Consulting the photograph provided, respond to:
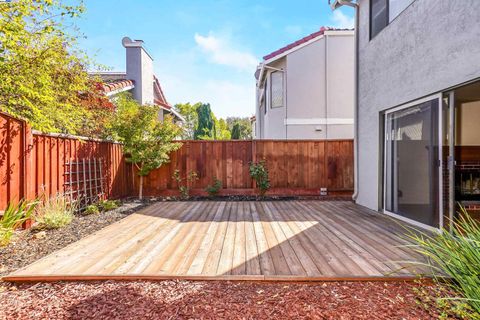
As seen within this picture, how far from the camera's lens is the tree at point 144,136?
251 inches

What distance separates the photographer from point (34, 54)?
12.1ft

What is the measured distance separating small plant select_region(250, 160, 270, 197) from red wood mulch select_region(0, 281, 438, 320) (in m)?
4.78

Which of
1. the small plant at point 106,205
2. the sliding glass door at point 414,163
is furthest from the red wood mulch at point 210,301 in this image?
the small plant at point 106,205

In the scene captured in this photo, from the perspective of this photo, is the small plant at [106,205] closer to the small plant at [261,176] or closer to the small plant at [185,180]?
Answer: the small plant at [185,180]

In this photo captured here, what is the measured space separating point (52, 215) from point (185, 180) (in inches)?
147

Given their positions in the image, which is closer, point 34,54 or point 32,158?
point 34,54

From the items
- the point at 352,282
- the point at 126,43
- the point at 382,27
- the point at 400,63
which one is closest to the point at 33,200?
the point at 352,282

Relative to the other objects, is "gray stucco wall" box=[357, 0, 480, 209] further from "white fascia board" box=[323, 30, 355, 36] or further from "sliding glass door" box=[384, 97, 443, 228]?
"white fascia board" box=[323, 30, 355, 36]

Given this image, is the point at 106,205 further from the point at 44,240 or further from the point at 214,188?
the point at 214,188

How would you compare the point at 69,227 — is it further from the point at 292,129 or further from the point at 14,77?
the point at 292,129

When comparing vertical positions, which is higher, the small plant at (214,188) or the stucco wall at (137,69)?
the stucco wall at (137,69)

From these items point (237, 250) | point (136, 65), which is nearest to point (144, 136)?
point (237, 250)

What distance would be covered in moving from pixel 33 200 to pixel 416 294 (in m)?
5.19

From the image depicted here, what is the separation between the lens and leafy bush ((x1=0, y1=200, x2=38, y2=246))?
3.16 meters
